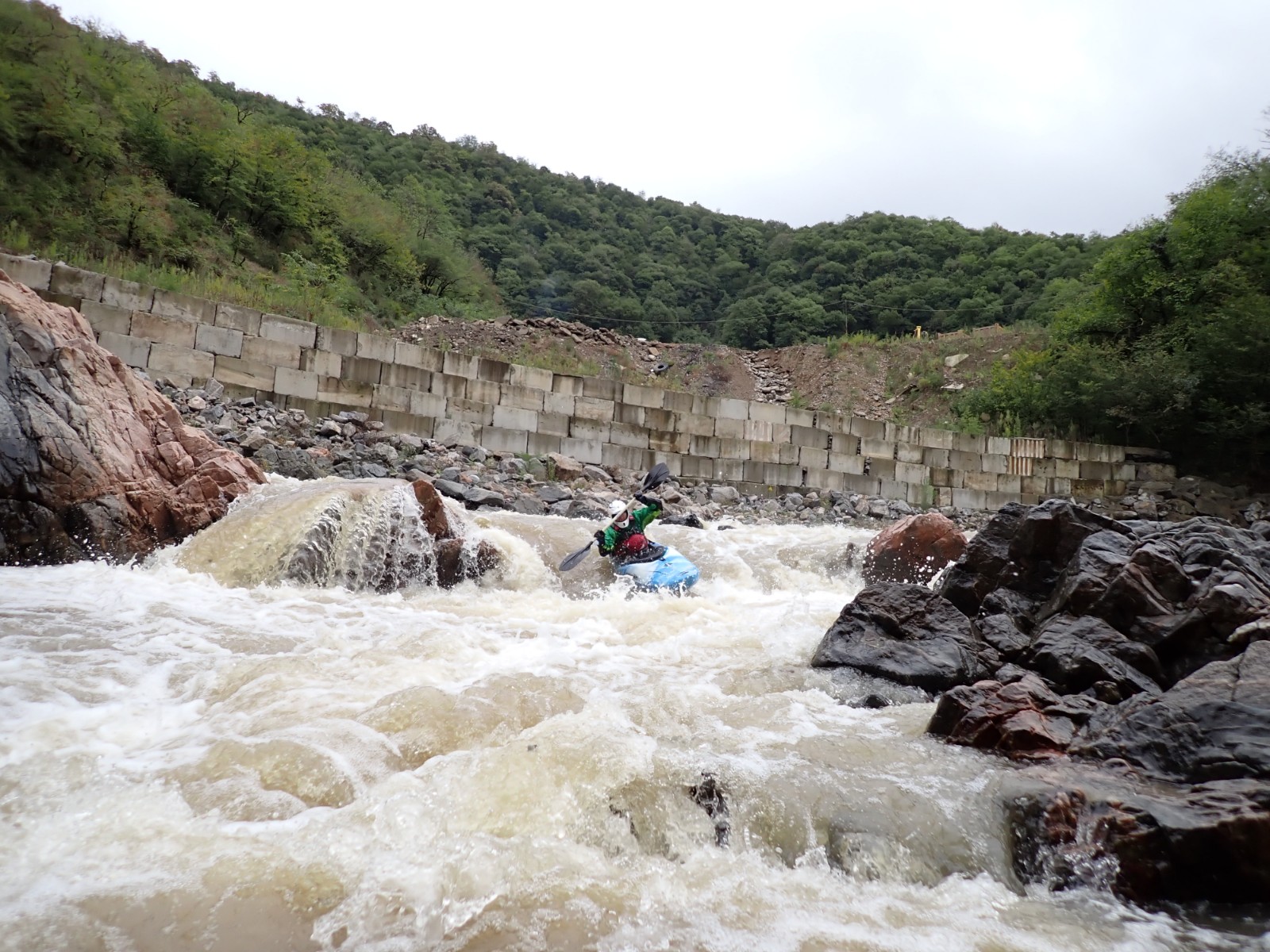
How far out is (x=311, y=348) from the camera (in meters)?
12.0

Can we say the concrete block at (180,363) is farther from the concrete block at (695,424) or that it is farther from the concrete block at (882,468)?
the concrete block at (882,468)

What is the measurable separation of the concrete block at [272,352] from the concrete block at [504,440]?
3159 millimetres

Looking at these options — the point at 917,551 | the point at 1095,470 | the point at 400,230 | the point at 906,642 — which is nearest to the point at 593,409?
the point at 917,551

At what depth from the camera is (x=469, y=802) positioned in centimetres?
290

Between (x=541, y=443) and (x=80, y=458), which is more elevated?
(x=541, y=443)

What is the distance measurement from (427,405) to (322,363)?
5.75 feet

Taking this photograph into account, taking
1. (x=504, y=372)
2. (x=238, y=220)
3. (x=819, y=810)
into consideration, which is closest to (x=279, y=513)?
(x=819, y=810)

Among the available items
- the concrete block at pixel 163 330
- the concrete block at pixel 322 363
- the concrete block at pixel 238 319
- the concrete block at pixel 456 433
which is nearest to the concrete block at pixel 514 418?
the concrete block at pixel 456 433

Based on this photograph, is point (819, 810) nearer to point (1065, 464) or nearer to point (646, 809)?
point (646, 809)

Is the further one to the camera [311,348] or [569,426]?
[569,426]

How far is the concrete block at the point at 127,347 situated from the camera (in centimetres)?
1061

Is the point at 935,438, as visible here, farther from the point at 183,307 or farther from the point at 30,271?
the point at 30,271

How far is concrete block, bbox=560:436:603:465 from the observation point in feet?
44.6

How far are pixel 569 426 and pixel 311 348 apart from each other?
4524 mm
